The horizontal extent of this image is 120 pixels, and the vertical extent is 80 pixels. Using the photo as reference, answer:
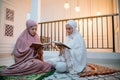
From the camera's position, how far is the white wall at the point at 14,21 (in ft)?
13.3

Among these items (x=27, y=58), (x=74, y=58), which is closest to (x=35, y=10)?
(x=27, y=58)

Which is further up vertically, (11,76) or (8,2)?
(8,2)

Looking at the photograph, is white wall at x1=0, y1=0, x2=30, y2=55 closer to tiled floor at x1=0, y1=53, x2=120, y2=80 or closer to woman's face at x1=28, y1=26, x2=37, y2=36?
tiled floor at x1=0, y1=53, x2=120, y2=80

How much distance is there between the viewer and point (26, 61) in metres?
2.96

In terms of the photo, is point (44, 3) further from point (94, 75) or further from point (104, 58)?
point (94, 75)

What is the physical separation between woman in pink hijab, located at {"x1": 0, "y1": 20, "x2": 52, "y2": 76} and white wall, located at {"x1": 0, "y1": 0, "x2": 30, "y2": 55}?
3.77ft

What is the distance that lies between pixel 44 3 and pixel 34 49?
5.67 meters

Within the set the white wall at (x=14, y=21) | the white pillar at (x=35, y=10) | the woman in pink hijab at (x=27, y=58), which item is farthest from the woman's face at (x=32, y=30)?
the white pillar at (x=35, y=10)

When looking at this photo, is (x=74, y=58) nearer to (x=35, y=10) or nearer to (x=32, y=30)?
(x=32, y=30)

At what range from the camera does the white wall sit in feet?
13.3

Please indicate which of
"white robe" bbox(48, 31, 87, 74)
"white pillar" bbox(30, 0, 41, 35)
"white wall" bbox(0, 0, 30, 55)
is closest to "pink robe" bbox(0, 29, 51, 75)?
"white robe" bbox(48, 31, 87, 74)

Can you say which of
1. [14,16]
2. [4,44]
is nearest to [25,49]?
[4,44]

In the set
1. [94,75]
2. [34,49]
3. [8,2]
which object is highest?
[8,2]

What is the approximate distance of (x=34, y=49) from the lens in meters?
3.11
